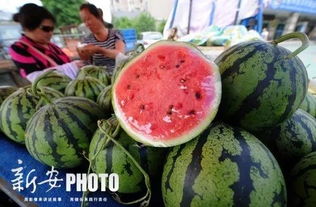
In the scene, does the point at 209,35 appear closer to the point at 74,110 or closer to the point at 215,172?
the point at 74,110

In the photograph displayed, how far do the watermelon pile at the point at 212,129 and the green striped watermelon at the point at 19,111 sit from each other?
449 millimetres

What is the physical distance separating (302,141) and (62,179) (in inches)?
31.2

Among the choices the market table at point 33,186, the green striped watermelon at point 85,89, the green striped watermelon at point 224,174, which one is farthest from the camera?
the green striped watermelon at point 85,89

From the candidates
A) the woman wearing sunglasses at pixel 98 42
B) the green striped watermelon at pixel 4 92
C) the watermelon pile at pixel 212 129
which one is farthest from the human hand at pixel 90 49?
the watermelon pile at pixel 212 129

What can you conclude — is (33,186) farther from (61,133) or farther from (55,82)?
(55,82)

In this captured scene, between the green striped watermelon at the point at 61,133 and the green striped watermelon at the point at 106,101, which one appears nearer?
the green striped watermelon at the point at 61,133

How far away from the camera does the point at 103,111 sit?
36.7 inches

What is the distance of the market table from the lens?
2.56ft

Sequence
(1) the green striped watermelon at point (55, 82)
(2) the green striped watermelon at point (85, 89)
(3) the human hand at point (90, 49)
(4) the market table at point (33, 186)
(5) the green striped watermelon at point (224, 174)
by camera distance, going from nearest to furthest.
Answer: (5) the green striped watermelon at point (224, 174)
(4) the market table at point (33, 186)
(2) the green striped watermelon at point (85, 89)
(1) the green striped watermelon at point (55, 82)
(3) the human hand at point (90, 49)

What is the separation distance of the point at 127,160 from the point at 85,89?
54 centimetres

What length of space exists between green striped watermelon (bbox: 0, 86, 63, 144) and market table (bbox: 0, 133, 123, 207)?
0.28 feet

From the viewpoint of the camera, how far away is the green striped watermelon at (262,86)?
59 centimetres

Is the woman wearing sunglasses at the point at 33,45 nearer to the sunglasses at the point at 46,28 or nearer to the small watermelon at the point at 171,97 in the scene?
the sunglasses at the point at 46,28

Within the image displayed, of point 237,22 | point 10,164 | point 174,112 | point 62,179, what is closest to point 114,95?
point 174,112
